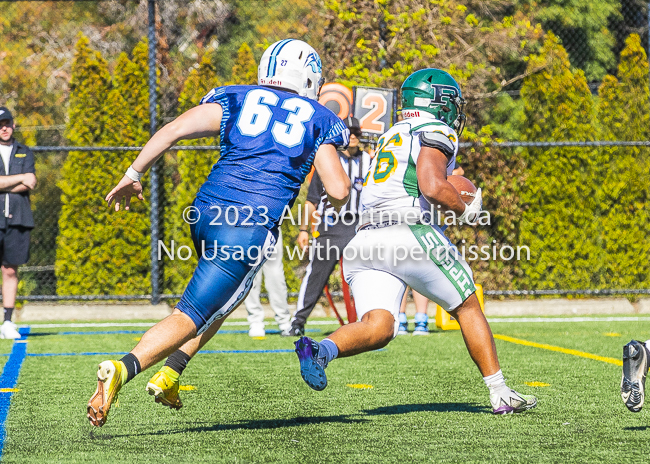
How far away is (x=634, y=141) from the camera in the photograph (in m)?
11.9

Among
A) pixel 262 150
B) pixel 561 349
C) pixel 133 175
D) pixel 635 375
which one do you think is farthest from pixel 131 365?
pixel 561 349

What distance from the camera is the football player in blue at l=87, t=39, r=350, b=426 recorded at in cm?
368

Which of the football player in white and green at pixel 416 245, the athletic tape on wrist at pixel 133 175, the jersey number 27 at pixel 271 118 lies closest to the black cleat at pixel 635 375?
the football player in white and green at pixel 416 245

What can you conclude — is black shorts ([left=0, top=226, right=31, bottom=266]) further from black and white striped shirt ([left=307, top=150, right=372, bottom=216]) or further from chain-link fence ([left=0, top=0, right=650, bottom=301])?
black and white striped shirt ([left=307, top=150, right=372, bottom=216])

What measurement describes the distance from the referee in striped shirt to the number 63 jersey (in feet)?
12.3

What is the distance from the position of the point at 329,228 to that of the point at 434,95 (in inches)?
157

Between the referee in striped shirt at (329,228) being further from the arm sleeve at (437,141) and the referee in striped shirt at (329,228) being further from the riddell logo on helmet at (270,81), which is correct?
the riddell logo on helmet at (270,81)

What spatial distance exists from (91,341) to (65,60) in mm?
14747

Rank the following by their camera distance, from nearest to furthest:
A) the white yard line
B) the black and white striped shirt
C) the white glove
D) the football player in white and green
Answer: the football player in white and green → the white glove → the black and white striped shirt → the white yard line

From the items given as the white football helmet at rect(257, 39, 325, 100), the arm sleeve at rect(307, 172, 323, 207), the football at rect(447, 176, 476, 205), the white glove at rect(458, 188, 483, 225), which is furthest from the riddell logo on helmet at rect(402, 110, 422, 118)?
the arm sleeve at rect(307, 172, 323, 207)

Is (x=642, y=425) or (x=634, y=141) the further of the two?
(x=634, y=141)

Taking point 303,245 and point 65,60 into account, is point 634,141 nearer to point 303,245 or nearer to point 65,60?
point 303,245

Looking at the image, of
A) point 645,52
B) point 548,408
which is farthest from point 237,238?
point 645,52

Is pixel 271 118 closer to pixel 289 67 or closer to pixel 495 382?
pixel 289 67
